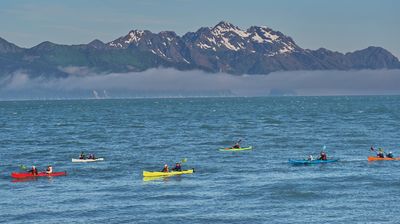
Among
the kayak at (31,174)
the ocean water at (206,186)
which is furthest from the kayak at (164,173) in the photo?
the kayak at (31,174)

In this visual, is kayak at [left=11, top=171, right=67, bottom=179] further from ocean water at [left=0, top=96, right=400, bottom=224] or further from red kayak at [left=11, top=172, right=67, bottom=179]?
ocean water at [left=0, top=96, right=400, bottom=224]

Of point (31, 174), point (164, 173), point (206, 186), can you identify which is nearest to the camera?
point (206, 186)

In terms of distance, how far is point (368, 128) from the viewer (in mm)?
172750

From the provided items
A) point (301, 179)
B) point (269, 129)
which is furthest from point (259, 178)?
point (269, 129)

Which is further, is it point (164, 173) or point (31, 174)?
point (164, 173)

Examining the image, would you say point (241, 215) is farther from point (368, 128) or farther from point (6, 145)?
point (368, 128)

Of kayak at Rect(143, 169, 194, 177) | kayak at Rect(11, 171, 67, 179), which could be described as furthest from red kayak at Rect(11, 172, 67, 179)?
kayak at Rect(143, 169, 194, 177)

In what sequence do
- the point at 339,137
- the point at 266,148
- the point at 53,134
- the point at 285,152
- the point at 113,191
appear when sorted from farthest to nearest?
1. the point at 53,134
2. the point at 339,137
3. the point at 266,148
4. the point at 285,152
5. the point at 113,191

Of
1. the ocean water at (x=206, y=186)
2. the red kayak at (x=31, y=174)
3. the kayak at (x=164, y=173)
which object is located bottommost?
the ocean water at (x=206, y=186)

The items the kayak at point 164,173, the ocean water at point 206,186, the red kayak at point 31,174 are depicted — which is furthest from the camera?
the red kayak at point 31,174

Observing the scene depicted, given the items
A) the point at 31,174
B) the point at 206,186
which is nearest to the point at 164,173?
the point at 206,186

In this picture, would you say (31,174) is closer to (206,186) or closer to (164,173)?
(164,173)

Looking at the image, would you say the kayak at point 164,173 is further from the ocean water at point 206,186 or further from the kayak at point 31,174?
the kayak at point 31,174

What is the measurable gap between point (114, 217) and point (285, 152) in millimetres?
57313
